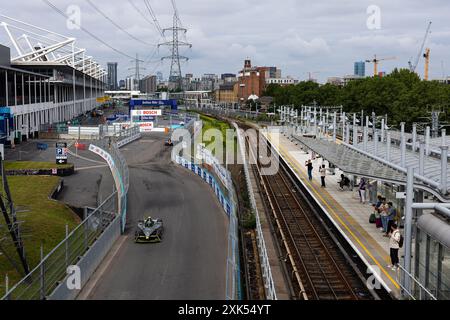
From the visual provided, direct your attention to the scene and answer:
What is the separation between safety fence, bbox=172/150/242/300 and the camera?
12.2m

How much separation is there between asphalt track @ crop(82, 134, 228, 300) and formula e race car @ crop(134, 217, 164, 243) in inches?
9.1

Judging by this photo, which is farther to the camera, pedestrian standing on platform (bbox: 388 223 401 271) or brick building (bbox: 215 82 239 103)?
brick building (bbox: 215 82 239 103)

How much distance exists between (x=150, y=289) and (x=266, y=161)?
101 ft

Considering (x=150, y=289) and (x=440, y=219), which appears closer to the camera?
(x=440, y=219)

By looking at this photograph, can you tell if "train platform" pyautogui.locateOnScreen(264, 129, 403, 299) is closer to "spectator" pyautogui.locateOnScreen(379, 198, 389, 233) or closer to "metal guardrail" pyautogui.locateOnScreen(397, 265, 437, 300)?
"spectator" pyautogui.locateOnScreen(379, 198, 389, 233)

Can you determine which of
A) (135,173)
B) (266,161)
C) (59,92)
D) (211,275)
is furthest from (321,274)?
(59,92)

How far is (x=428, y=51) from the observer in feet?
408

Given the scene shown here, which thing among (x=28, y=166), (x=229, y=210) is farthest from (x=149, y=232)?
(x=28, y=166)

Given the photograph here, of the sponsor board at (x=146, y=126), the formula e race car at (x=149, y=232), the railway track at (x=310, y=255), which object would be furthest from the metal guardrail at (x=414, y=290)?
the sponsor board at (x=146, y=126)

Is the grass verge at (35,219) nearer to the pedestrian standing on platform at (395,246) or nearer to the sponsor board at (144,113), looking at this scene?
the pedestrian standing on platform at (395,246)

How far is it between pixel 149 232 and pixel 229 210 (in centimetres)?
420

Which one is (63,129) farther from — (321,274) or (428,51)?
(428,51)

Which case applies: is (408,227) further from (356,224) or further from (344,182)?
(344,182)

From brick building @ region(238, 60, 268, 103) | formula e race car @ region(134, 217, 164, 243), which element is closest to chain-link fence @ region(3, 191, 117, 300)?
formula e race car @ region(134, 217, 164, 243)
